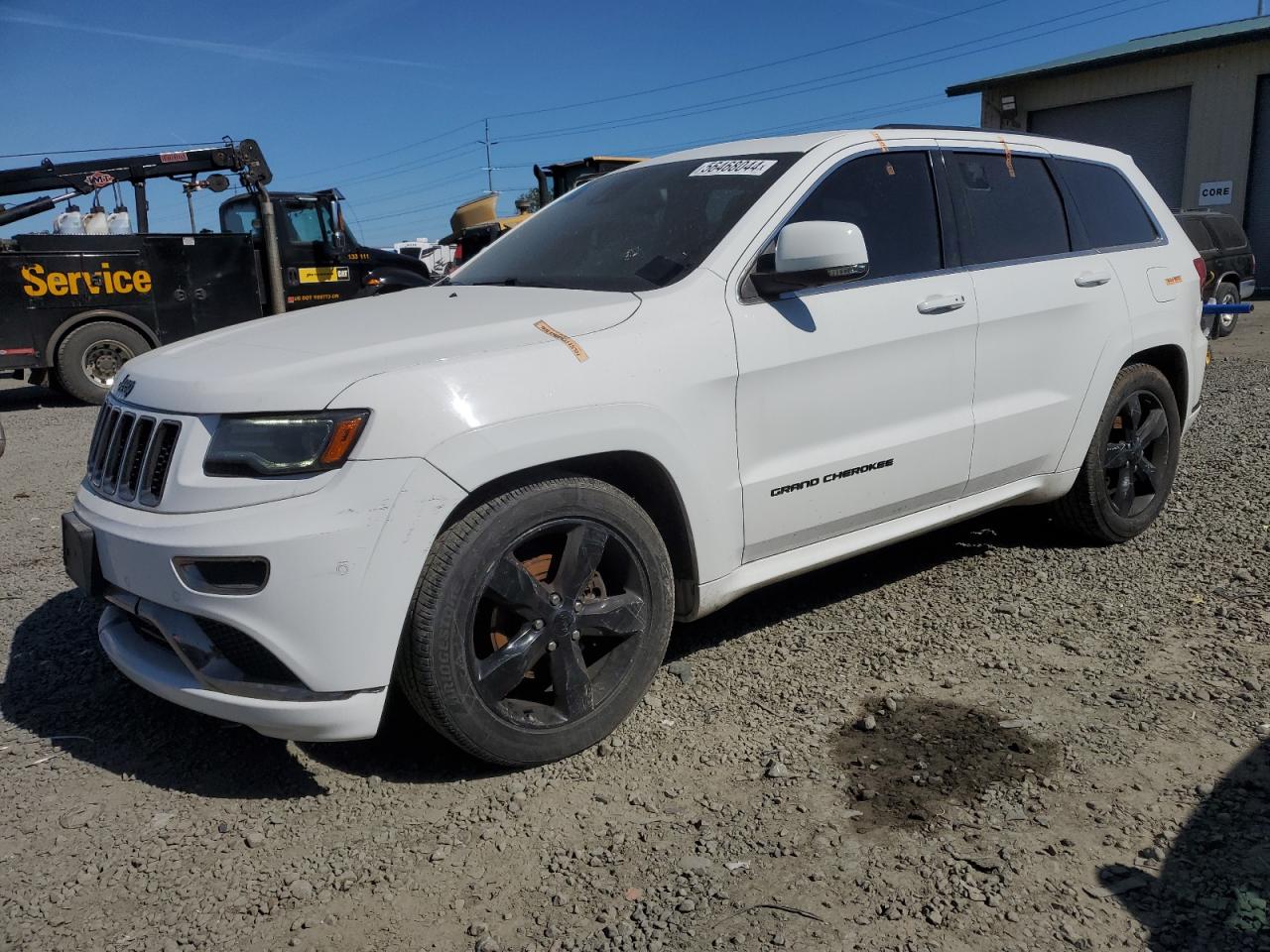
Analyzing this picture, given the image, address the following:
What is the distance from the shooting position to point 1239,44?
68.9ft

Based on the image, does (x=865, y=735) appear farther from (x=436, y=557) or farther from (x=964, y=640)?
(x=436, y=557)

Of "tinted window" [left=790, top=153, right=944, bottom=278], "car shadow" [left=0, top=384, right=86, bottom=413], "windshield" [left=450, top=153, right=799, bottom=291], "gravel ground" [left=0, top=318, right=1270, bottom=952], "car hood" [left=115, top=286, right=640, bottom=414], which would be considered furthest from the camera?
"car shadow" [left=0, top=384, right=86, bottom=413]

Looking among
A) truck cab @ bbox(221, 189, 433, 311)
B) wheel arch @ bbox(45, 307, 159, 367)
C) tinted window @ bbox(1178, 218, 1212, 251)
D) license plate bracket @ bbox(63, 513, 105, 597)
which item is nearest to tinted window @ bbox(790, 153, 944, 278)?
license plate bracket @ bbox(63, 513, 105, 597)

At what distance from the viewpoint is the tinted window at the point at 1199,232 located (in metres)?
13.6

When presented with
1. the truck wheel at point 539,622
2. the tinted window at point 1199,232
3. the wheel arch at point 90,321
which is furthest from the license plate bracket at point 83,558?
the tinted window at point 1199,232

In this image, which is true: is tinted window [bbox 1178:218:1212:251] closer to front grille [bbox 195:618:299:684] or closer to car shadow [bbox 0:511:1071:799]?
car shadow [bbox 0:511:1071:799]

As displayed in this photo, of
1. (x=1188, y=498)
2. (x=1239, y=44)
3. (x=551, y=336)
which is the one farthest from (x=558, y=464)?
(x=1239, y=44)

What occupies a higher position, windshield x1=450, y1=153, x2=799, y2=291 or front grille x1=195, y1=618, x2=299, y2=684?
windshield x1=450, y1=153, x2=799, y2=291

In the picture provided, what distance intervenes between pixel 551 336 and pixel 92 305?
34.1 feet

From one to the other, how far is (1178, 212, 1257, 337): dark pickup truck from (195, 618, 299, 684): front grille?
550 inches

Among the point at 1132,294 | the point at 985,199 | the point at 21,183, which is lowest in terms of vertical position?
the point at 1132,294

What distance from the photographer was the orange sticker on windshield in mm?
2871

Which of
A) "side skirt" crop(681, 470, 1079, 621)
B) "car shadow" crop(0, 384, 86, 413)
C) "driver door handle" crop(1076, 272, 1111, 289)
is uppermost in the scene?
"driver door handle" crop(1076, 272, 1111, 289)

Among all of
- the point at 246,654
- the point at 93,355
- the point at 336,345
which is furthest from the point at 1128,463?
the point at 93,355
